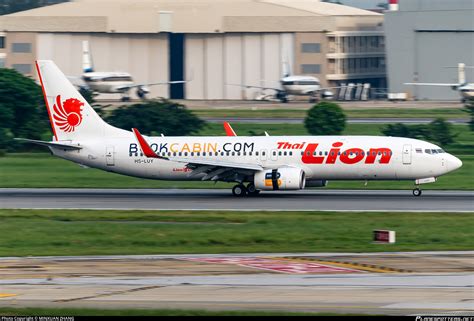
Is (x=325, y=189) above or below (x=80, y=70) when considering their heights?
below

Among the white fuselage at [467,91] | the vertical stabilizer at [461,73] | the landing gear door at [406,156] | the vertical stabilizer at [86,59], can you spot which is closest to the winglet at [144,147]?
the landing gear door at [406,156]

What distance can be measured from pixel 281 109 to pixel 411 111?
1692 centimetres

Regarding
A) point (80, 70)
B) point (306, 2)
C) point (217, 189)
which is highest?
point (306, 2)

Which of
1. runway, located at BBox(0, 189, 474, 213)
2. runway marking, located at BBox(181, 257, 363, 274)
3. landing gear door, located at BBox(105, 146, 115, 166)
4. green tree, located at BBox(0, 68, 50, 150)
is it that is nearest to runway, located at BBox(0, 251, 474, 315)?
runway marking, located at BBox(181, 257, 363, 274)

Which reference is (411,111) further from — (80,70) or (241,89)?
(80,70)

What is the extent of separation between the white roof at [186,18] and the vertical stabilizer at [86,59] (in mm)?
6144

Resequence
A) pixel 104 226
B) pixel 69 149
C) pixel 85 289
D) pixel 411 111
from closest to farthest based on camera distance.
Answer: pixel 85 289, pixel 104 226, pixel 69 149, pixel 411 111

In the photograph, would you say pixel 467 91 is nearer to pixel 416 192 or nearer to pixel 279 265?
pixel 416 192

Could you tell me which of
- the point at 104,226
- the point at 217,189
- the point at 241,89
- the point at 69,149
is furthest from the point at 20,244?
the point at 241,89

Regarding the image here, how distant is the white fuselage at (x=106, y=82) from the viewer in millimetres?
145625

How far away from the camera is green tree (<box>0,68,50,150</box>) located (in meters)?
87.5

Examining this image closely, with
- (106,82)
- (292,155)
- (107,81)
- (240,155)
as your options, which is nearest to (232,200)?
(240,155)

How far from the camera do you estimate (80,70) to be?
157875mm

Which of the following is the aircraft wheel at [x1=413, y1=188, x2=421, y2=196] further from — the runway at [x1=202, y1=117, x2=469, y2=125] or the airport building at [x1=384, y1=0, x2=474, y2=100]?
the airport building at [x1=384, y1=0, x2=474, y2=100]
